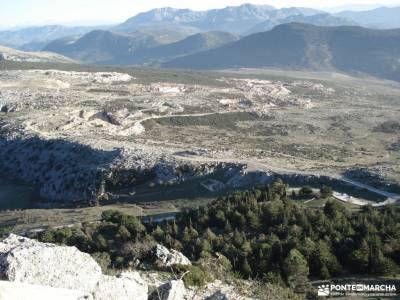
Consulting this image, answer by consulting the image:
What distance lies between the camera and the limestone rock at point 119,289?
17.1 m

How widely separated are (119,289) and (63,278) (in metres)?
1.92

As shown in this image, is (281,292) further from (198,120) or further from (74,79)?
(74,79)

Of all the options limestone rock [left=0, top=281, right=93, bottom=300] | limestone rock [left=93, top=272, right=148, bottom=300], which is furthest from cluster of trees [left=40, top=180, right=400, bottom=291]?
limestone rock [left=0, top=281, right=93, bottom=300]

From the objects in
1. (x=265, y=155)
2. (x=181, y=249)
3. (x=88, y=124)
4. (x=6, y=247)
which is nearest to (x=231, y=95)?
(x=88, y=124)

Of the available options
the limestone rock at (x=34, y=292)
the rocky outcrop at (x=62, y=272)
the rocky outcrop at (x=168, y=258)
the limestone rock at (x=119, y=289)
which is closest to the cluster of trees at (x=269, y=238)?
the rocky outcrop at (x=168, y=258)

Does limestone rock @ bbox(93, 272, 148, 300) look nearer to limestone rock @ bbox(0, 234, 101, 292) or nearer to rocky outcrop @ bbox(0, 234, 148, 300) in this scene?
rocky outcrop @ bbox(0, 234, 148, 300)

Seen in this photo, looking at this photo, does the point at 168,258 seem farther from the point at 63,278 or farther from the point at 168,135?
the point at 168,135

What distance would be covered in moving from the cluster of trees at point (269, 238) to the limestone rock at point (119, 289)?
8615 mm

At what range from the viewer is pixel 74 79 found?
153m

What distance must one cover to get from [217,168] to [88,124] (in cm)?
3823

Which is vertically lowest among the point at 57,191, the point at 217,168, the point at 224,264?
the point at 57,191

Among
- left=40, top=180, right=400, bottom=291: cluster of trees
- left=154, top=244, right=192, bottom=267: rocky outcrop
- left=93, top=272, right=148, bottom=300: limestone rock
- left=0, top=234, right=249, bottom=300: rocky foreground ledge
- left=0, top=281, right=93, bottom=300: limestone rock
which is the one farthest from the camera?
left=40, top=180, right=400, bottom=291: cluster of trees

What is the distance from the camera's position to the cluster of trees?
2805cm

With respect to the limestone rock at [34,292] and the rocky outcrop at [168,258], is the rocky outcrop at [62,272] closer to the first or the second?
the limestone rock at [34,292]
